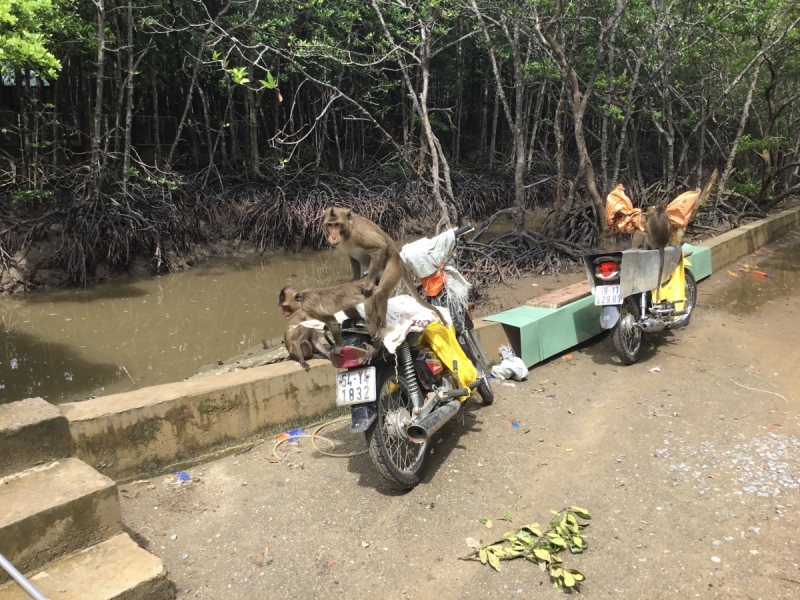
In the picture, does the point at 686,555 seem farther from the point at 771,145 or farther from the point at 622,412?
the point at 771,145

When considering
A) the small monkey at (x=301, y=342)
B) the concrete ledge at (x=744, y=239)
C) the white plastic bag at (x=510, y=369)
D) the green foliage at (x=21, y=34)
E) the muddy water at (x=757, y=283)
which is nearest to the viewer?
the small monkey at (x=301, y=342)

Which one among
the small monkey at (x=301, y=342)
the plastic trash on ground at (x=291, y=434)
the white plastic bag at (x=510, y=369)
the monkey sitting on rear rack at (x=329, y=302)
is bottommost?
the plastic trash on ground at (x=291, y=434)

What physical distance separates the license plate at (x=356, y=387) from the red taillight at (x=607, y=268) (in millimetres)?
2850

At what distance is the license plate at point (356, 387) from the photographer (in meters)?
3.20

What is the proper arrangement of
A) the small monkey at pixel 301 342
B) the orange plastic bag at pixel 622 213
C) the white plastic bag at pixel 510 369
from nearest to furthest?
the small monkey at pixel 301 342, the white plastic bag at pixel 510 369, the orange plastic bag at pixel 622 213

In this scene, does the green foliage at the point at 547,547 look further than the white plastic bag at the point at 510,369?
No

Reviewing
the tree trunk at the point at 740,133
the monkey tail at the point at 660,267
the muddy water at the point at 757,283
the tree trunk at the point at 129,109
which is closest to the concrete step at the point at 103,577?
the monkey tail at the point at 660,267

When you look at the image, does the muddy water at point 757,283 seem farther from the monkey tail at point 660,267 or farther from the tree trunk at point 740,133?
the monkey tail at point 660,267

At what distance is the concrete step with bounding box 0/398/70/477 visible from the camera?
2.79 metres

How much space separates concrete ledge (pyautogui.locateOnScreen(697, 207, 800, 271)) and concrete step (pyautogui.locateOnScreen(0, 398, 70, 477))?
27.2 ft

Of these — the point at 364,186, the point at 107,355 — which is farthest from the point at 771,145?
the point at 107,355

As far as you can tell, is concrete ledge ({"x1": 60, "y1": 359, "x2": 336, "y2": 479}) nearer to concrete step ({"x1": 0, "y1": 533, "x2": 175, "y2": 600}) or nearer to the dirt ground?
the dirt ground

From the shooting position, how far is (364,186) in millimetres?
13461

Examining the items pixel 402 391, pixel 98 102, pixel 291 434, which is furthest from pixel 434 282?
pixel 98 102
